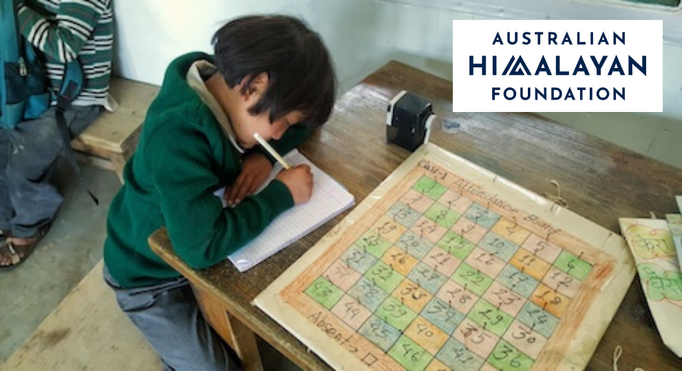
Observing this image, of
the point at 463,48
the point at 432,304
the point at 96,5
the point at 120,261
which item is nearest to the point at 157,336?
the point at 120,261

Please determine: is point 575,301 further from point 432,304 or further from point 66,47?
point 66,47

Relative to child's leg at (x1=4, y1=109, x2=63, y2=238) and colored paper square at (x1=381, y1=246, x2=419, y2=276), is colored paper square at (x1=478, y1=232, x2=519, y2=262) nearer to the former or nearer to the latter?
colored paper square at (x1=381, y1=246, x2=419, y2=276)

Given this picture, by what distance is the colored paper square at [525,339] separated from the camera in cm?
55

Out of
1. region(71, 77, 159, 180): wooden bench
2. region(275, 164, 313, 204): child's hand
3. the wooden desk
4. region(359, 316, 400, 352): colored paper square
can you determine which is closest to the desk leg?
the wooden desk

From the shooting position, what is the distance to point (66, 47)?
1.34 meters

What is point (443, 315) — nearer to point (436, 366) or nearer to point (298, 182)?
point (436, 366)

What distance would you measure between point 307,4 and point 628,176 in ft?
2.71

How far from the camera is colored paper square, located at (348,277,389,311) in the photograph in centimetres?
60

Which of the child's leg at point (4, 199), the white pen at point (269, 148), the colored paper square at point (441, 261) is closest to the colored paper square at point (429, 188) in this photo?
the colored paper square at point (441, 261)

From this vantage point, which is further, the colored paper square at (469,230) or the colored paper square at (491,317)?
the colored paper square at (469,230)

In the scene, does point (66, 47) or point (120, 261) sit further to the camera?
point (66, 47)

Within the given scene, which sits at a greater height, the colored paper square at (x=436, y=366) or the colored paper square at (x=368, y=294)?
the colored paper square at (x=368, y=294)

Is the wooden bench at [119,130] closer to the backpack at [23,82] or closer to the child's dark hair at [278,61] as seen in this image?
the backpack at [23,82]

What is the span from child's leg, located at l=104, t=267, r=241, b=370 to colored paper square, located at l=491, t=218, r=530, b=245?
0.63m
